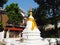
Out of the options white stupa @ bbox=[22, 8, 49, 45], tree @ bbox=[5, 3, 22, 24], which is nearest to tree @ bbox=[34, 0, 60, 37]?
tree @ bbox=[5, 3, 22, 24]

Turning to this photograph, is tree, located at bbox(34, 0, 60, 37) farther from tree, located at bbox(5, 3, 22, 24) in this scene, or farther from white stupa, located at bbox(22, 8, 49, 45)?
white stupa, located at bbox(22, 8, 49, 45)

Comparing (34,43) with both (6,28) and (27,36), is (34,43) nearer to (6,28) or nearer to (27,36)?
(27,36)

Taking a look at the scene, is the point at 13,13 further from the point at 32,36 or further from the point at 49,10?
the point at 32,36

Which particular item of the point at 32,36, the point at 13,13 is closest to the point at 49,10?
the point at 13,13

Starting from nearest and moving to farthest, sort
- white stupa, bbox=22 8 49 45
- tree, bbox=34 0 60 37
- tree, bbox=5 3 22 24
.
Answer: white stupa, bbox=22 8 49 45 → tree, bbox=34 0 60 37 → tree, bbox=5 3 22 24

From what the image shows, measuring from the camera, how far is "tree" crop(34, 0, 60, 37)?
3136cm

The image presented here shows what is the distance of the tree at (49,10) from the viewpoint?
31359 millimetres

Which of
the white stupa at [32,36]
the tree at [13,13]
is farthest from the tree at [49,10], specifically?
the white stupa at [32,36]

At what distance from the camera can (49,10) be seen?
3191 cm

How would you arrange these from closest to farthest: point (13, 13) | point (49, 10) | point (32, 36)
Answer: point (32, 36) → point (49, 10) → point (13, 13)

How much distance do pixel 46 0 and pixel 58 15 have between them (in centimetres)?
295

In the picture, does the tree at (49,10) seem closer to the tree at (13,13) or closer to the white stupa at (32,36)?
the tree at (13,13)

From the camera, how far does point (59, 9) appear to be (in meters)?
31.3

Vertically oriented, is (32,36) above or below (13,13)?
below
